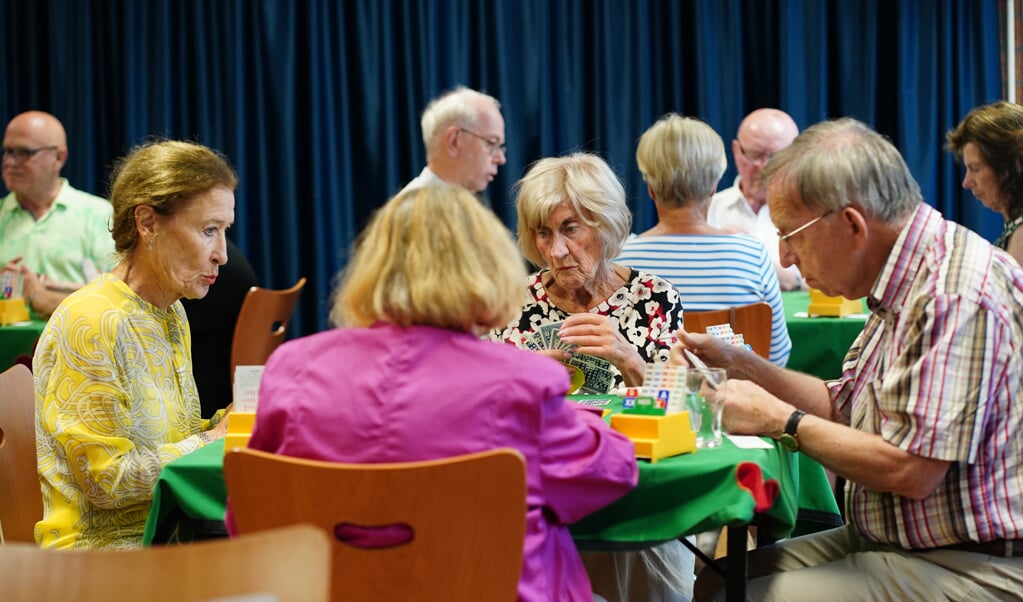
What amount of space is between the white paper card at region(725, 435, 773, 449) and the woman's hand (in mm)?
573

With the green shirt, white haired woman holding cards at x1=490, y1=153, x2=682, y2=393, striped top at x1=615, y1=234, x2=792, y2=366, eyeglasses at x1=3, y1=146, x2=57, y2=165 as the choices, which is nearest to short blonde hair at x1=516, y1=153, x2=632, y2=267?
white haired woman holding cards at x1=490, y1=153, x2=682, y2=393

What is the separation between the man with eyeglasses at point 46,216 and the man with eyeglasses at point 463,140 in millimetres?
1652

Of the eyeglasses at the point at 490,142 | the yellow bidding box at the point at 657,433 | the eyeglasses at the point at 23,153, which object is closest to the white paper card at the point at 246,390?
the yellow bidding box at the point at 657,433

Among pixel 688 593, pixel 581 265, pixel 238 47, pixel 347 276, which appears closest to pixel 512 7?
pixel 238 47

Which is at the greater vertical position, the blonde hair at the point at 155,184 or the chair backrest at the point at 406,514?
the blonde hair at the point at 155,184

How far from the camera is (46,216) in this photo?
18.1 feet

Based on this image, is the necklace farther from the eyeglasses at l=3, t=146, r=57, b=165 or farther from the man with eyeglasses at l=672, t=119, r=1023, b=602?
the eyeglasses at l=3, t=146, r=57, b=165

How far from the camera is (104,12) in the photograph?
680cm

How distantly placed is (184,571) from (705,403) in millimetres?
1177

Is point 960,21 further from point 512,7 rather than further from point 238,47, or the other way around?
point 238,47

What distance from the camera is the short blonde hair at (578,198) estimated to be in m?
3.04

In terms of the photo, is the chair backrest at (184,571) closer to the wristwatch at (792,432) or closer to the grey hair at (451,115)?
the wristwatch at (792,432)

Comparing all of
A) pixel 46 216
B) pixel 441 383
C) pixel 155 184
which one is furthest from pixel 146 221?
pixel 46 216

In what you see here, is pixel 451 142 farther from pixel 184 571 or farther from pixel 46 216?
pixel 184 571
